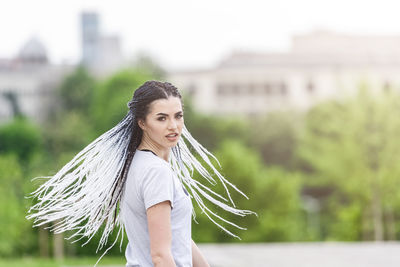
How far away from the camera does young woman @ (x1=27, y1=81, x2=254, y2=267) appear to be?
8.07 feet

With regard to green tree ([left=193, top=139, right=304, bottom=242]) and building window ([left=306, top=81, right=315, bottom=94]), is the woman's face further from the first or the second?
building window ([left=306, top=81, right=315, bottom=94])

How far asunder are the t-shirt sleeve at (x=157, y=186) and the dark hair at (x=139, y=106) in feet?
0.51

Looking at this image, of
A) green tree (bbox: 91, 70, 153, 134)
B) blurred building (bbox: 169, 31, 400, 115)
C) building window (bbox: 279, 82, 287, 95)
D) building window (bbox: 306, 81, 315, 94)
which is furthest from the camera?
building window (bbox: 306, 81, 315, 94)

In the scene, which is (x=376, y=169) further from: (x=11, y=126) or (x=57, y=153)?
(x=11, y=126)

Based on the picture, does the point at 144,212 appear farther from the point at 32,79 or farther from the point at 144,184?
the point at 32,79

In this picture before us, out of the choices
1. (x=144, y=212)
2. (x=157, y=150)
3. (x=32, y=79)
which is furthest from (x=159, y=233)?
(x=32, y=79)

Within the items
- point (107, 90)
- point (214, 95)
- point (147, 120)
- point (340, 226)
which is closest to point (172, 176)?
point (147, 120)

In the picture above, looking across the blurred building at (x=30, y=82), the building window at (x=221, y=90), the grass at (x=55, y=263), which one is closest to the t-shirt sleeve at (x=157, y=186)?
the grass at (x=55, y=263)

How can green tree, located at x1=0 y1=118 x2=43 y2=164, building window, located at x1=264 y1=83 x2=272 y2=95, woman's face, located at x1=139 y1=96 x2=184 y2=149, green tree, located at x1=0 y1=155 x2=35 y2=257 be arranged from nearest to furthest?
woman's face, located at x1=139 y1=96 x2=184 y2=149 < green tree, located at x1=0 y1=155 x2=35 y2=257 < green tree, located at x1=0 y1=118 x2=43 y2=164 < building window, located at x1=264 y1=83 x2=272 y2=95

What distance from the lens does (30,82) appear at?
276ft

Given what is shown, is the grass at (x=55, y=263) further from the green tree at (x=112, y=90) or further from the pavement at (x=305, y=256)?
the green tree at (x=112, y=90)

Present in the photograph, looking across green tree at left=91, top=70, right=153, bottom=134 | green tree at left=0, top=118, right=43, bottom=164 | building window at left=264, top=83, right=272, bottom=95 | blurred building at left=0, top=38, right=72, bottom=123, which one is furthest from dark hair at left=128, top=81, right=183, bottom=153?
building window at left=264, top=83, right=272, bottom=95

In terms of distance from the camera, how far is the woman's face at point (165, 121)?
2.57 metres

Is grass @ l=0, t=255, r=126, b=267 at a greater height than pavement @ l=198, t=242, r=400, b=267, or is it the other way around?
pavement @ l=198, t=242, r=400, b=267
